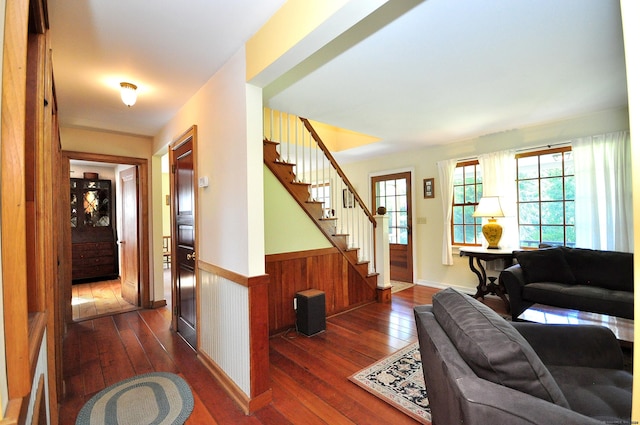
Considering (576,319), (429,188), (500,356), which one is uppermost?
(429,188)

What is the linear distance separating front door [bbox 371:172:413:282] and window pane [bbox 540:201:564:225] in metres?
1.96

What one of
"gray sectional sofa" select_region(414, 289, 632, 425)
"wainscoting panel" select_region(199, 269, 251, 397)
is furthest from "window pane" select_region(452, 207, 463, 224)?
"wainscoting panel" select_region(199, 269, 251, 397)

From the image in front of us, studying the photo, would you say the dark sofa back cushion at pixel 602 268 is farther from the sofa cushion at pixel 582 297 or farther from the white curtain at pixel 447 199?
the white curtain at pixel 447 199

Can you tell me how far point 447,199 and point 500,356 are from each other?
13.3 feet

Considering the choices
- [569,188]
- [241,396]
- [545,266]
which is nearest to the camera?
[241,396]

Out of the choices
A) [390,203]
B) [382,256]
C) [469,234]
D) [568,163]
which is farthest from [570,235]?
[390,203]

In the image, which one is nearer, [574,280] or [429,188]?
[574,280]

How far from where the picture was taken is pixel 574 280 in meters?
3.15

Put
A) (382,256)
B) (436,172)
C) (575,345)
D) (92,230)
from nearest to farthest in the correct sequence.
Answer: (575,345) < (382,256) < (436,172) < (92,230)

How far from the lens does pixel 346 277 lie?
392 cm

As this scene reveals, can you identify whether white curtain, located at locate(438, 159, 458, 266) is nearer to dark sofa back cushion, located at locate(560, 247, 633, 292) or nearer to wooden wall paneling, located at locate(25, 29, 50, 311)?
dark sofa back cushion, located at locate(560, 247, 633, 292)

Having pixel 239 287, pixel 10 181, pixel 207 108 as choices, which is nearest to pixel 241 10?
pixel 207 108

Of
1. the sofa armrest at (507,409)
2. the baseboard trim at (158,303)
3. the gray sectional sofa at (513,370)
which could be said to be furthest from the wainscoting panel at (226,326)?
the baseboard trim at (158,303)

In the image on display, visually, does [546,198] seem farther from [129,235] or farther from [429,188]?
[129,235]
